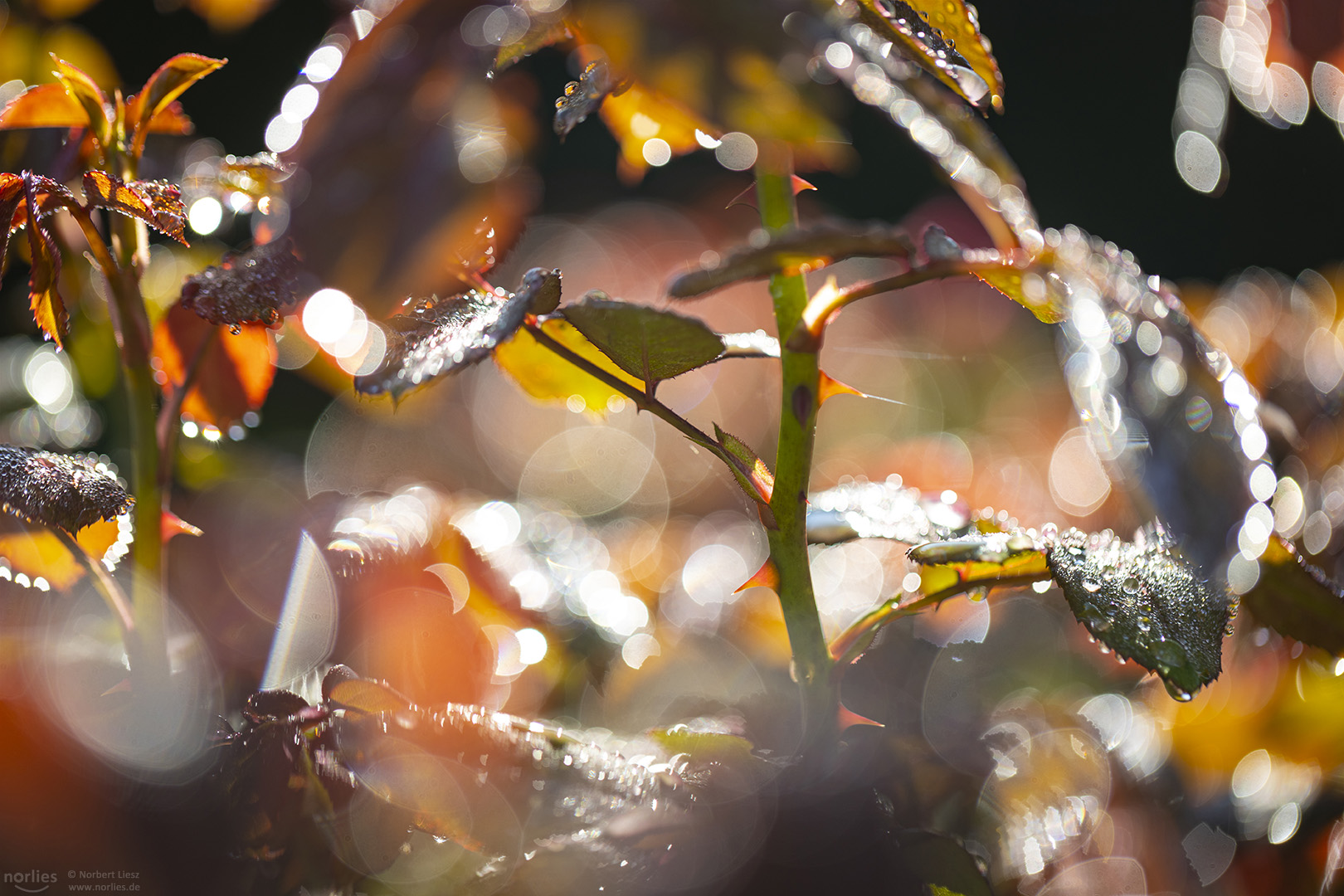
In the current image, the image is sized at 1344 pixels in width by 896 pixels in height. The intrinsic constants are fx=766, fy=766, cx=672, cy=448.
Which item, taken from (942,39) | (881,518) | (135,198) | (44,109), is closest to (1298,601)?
(881,518)

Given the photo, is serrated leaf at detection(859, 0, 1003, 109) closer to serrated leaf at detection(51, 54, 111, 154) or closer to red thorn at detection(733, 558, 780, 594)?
red thorn at detection(733, 558, 780, 594)

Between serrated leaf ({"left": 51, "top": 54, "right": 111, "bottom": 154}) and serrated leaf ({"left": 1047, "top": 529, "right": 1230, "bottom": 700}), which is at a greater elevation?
serrated leaf ({"left": 51, "top": 54, "right": 111, "bottom": 154})

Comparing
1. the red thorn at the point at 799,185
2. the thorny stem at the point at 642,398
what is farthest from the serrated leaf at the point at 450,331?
the red thorn at the point at 799,185

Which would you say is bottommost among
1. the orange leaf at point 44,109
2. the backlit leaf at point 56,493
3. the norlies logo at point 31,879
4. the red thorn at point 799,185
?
the norlies logo at point 31,879

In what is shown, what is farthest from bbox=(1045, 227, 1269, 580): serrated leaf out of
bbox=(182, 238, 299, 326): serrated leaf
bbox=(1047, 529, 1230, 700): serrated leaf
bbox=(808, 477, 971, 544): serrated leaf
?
bbox=(182, 238, 299, 326): serrated leaf

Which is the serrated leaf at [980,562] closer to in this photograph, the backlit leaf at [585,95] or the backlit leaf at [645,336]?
the backlit leaf at [645,336]

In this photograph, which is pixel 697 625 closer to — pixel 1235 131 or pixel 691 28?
pixel 691 28

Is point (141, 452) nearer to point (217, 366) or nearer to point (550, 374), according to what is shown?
point (217, 366)
